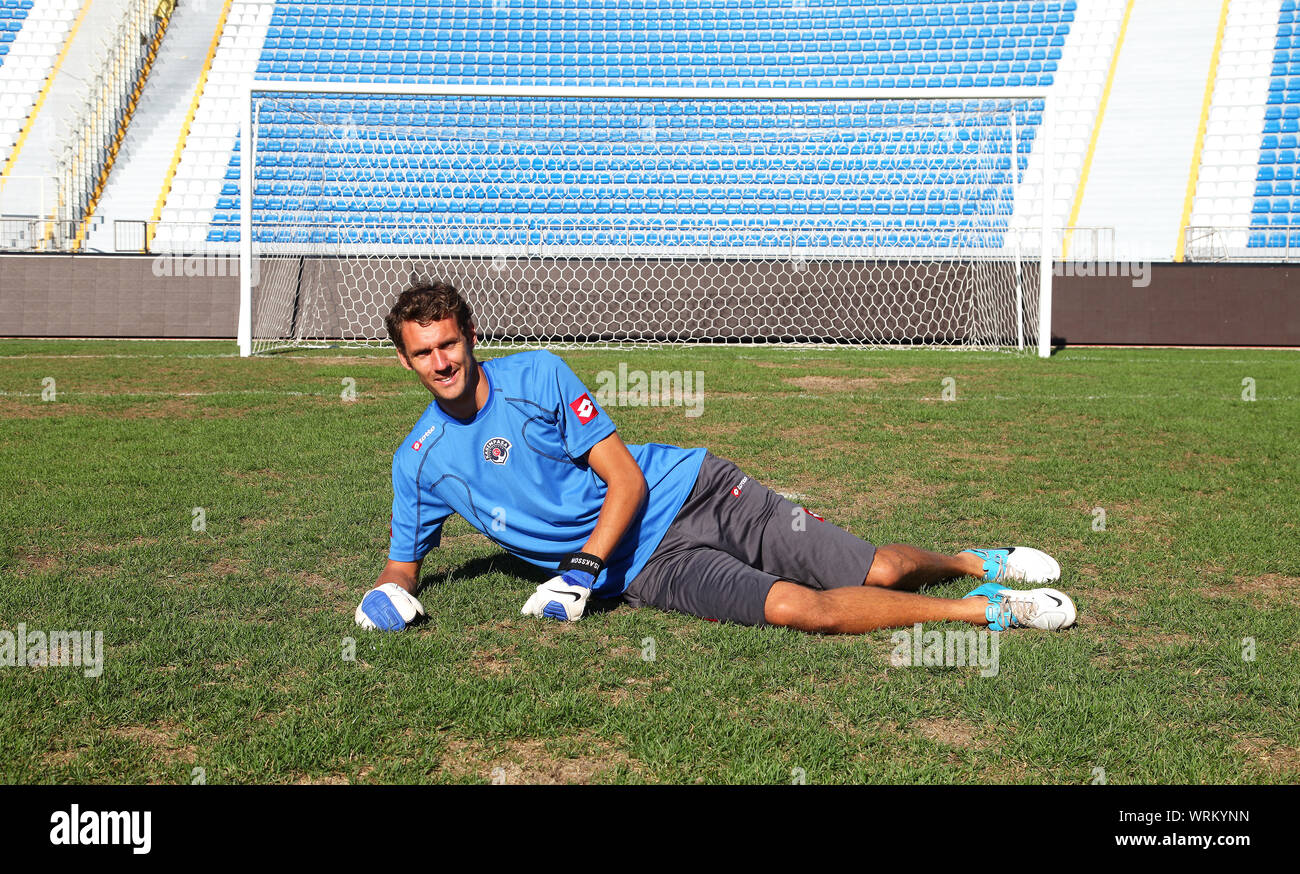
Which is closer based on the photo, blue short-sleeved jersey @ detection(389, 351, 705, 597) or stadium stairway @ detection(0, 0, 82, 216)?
blue short-sleeved jersey @ detection(389, 351, 705, 597)

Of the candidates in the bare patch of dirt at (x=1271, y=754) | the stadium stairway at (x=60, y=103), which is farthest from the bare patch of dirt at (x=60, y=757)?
the stadium stairway at (x=60, y=103)

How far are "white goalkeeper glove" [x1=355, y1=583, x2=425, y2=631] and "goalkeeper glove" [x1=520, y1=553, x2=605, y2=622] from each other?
437mm

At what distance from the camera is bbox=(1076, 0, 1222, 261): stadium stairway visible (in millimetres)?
21969

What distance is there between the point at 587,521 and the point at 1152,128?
23.9 m

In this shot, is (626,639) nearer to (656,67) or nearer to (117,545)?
(117,545)

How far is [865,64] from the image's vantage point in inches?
1004

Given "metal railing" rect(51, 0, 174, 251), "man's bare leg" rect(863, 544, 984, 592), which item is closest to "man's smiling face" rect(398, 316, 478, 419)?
"man's bare leg" rect(863, 544, 984, 592)

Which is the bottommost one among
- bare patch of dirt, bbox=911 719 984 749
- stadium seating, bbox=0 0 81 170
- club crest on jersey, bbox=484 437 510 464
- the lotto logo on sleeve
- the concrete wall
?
bare patch of dirt, bbox=911 719 984 749

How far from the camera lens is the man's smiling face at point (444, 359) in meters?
3.68

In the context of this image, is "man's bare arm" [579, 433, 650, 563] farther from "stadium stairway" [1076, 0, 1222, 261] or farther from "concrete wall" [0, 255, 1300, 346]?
"stadium stairway" [1076, 0, 1222, 261]

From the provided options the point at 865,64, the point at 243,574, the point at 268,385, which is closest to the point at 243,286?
the point at 268,385

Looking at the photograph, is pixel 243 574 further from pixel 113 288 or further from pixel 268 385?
pixel 113 288

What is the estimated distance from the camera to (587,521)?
3959 mm

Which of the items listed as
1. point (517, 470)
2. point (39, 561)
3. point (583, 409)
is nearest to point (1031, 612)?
point (583, 409)
